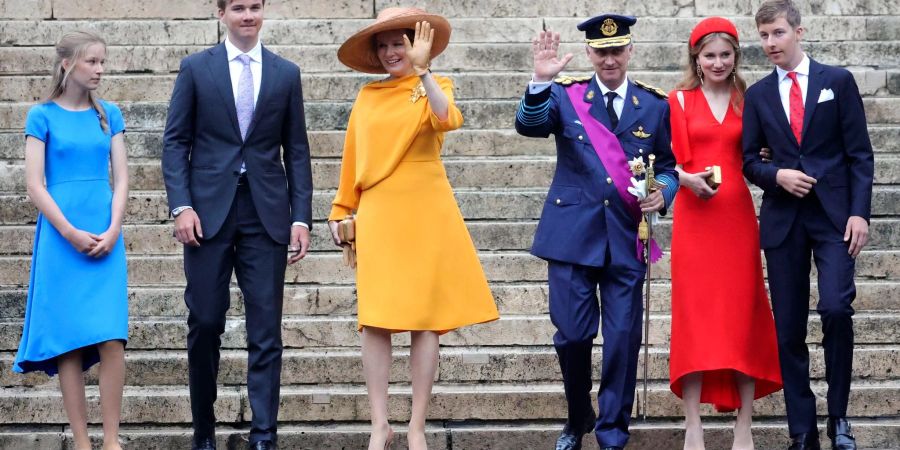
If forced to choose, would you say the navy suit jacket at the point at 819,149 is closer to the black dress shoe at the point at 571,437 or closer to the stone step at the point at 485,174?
the black dress shoe at the point at 571,437

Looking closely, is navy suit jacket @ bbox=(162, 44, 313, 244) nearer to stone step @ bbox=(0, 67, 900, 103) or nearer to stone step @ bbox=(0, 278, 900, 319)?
stone step @ bbox=(0, 278, 900, 319)

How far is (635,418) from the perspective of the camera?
297 inches

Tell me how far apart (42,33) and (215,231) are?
468 cm

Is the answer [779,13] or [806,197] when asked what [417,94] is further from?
[806,197]

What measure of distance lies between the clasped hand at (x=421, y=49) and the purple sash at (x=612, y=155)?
795mm

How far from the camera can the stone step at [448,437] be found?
7.24 metres

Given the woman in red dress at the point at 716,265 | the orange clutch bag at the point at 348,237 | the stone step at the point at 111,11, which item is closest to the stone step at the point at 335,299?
the woman in red dress at the point at 716,265

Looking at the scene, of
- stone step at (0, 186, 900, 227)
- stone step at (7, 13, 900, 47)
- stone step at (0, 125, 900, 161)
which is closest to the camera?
stone step at (0, 186, 900, 227)

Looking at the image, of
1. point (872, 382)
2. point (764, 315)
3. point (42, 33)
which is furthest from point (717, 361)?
point (42, 33)

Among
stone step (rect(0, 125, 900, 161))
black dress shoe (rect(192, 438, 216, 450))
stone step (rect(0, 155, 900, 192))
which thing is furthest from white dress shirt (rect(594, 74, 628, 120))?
stone step (rect(0, 125, 900, 161))

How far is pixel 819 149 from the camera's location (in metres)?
6.81

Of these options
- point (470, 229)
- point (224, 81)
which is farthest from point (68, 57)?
point (470, 229)

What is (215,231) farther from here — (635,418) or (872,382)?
(872,382)

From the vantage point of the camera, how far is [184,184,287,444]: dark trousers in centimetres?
650
